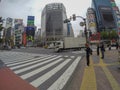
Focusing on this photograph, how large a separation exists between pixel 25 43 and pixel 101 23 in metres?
56.8

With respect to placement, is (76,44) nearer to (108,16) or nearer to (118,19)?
(118,19)

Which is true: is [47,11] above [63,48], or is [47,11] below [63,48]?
above

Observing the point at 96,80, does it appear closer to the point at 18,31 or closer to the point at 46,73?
the point at 46,73

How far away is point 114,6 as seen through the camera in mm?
10367

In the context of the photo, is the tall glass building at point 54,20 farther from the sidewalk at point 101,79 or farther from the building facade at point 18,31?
the sidewalk at point 101,79

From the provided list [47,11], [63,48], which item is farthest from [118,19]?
[47,11]

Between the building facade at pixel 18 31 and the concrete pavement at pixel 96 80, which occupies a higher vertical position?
the building facade at pixel 18 31

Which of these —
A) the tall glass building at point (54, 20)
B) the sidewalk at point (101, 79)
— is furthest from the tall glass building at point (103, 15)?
the sidewalk at point (101, 79)

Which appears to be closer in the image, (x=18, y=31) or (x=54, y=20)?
(x=54, y=20)

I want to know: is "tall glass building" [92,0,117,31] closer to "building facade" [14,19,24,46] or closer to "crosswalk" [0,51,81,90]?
"building facade" [14,19,24,46]

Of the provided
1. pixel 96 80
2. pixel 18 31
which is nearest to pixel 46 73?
pixel 96 80

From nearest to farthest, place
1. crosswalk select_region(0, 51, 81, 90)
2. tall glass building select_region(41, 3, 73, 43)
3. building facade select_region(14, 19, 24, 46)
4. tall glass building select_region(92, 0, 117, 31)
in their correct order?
crosswalk select_region(0, 51, 81, 90)
tall glass building select_region(92, 0, 117, 31)
tall glass building select_region(41, 3, 73, 43)
building facade select_region(14, 19, 24, 46)

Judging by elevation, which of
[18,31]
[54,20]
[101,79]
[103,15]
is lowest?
[101,79]

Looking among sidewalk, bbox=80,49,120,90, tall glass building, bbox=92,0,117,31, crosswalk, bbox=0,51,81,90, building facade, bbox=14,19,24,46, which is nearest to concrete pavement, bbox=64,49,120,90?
sidewalk, bbox=80,49,120,90
